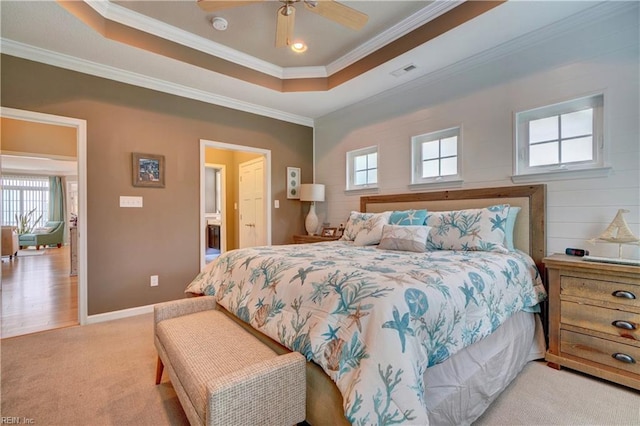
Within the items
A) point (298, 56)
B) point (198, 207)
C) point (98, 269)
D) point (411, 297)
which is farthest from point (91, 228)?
point (411, 297)

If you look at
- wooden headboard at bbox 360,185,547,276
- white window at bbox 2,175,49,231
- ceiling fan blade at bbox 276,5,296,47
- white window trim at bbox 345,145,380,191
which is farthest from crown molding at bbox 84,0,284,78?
white window at bbox 2,175,49,231

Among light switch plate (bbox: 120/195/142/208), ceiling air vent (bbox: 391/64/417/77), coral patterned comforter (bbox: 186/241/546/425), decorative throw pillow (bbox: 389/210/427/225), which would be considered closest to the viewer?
coral patterned comforter (bbox: 186/241/546/425)

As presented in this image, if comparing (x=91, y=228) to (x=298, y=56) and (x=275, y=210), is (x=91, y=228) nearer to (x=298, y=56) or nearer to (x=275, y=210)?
(x=275, y=210)

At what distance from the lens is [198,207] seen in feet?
12.2

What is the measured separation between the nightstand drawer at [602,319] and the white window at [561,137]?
112 centimetres

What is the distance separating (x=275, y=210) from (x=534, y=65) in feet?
11.8

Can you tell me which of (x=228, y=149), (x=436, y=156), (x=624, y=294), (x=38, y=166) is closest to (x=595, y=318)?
(x=624, y=294)

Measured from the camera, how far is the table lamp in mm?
4441

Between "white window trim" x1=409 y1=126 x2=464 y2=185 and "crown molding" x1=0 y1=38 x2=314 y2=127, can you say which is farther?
"white window trim" x1=409 y1=126 x2=464 y2=185

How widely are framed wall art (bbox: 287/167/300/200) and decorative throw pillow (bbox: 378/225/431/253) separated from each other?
232 centimetres

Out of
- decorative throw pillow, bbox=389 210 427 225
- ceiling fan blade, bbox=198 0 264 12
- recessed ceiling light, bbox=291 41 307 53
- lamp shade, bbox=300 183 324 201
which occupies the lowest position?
decorative throw pillow, bbox=389 210 427 225

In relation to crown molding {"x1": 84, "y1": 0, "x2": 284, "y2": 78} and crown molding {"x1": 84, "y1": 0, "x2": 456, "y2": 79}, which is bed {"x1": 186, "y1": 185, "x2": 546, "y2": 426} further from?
crown molding {"x1": 84, "y1": 0, "x2": 284, "y2": 78}

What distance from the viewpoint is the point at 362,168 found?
14.1 ft

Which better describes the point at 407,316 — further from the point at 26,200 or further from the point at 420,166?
the point at 26,200
